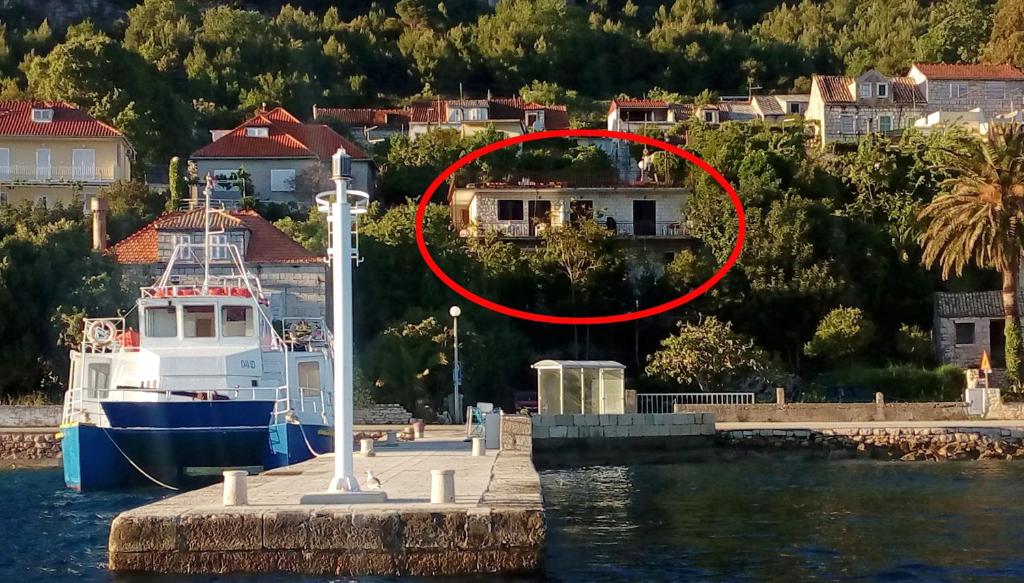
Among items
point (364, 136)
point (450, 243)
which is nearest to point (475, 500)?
point (450, 243)

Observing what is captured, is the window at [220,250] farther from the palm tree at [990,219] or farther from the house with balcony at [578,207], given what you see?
the palm tree at [990,219]

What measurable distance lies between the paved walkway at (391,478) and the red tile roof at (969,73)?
189 ft

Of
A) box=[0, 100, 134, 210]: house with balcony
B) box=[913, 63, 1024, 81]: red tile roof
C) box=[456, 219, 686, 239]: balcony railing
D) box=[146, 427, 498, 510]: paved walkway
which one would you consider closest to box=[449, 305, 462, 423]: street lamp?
box=[146, 427, 498, 510]: paved walkway

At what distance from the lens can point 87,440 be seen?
3625 cm

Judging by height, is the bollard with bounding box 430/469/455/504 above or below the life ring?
below

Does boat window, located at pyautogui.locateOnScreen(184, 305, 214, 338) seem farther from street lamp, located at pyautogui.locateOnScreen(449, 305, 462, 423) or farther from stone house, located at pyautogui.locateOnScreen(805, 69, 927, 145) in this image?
stone house, located at pyautogui.locateOnScreen(805, 69, 927, 145)

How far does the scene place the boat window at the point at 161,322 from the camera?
1547 inches

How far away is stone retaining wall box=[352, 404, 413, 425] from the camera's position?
49062 mm

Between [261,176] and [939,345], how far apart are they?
111 feet

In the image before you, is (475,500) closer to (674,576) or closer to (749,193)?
(674,576)

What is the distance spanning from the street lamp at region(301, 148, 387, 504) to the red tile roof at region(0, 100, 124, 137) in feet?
182

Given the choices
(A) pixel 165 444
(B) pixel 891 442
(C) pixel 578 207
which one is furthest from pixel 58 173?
(B) pixel 891 442

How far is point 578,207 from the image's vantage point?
2635 inches

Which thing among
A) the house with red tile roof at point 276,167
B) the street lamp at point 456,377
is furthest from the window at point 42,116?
the street lamp at point 456,377
